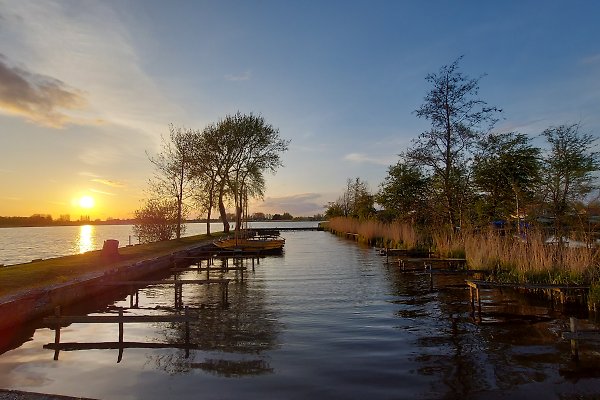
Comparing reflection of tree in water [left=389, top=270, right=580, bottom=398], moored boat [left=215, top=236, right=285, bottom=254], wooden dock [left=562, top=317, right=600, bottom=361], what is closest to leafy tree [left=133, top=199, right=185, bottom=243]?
moored boat [left=215, top=236, right=285, bottom=254]

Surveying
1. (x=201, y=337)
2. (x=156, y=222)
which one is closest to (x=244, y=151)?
(x=156, y=222)

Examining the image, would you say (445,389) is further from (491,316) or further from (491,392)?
(491,316)

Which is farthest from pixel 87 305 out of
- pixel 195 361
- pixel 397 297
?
pixel 397 297

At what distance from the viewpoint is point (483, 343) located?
866cm

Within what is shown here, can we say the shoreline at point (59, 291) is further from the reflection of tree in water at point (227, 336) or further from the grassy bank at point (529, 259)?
the grassy bank at point (529, 259)

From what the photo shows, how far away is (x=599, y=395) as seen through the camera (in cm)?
610

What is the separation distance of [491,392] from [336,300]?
7.41 metres

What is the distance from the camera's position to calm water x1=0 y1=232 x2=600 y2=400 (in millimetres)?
6535

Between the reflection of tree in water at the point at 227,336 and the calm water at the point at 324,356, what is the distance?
0.03 metres

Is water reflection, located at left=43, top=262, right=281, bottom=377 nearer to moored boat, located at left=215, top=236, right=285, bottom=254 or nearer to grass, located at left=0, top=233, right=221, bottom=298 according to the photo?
grass, located at left=0, top=233, right=221, bottom=298

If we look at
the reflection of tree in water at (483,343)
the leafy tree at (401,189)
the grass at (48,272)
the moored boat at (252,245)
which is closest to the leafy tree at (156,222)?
the moored boat at (252,245)

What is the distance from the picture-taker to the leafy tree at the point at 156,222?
3431 cm

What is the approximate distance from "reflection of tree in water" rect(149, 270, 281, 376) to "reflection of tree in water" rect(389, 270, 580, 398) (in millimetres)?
2913

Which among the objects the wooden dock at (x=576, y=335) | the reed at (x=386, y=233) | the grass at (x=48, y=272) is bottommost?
the wooden dock at (x=576, y=335)
